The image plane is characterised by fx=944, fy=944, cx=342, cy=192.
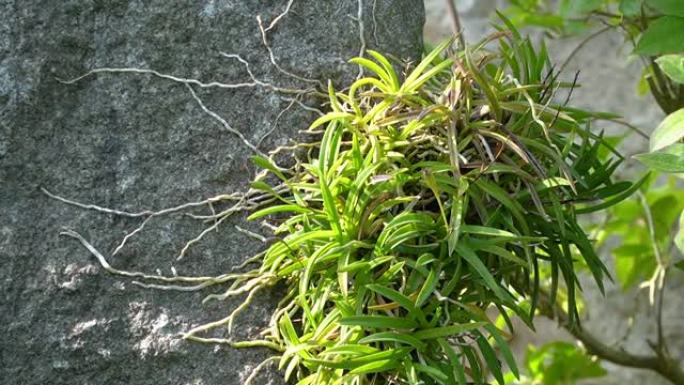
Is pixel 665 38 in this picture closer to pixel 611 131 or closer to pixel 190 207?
pixel 190 207

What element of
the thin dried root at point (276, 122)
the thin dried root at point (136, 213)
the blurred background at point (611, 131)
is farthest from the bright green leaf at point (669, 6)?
the blurred background at point (611, 131)

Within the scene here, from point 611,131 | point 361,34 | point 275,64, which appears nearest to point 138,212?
point 275,64

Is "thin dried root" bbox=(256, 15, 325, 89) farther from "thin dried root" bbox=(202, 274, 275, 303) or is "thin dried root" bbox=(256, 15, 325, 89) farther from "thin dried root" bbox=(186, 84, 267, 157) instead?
"thin dried root" bbox=(202, 274, 275, 303)

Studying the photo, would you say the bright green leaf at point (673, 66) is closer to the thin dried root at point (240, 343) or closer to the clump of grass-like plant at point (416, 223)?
the clump of grass-like plant at point (416, 223)

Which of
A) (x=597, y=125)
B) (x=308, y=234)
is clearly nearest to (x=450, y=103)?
(x=308, y=234)

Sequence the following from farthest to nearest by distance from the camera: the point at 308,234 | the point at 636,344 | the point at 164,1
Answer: the point at 636,344, the point at 164,1, the point at 308,234

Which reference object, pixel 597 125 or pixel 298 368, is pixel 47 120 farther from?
pixel 597 125

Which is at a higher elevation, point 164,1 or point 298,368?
point 164,1
